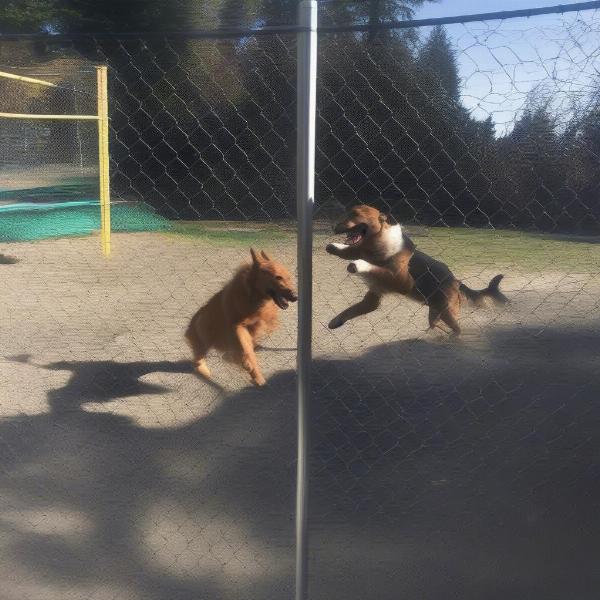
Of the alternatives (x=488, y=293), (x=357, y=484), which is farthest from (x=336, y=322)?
(x=357, y=484)

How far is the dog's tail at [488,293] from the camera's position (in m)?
3.13

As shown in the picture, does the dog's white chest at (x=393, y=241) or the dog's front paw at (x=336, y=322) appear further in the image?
the dog's front paw at (x=336, y=322)

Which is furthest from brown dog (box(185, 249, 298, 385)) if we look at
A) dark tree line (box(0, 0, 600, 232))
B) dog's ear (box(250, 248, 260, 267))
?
dark tree line (box(0, 0, 600, 232))

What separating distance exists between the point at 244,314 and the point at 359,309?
0.67m

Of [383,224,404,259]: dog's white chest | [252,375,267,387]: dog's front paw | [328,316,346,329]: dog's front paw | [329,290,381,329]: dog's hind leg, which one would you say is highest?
[383,224,404,259]: dog's white chest

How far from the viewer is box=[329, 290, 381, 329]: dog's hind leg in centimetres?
366

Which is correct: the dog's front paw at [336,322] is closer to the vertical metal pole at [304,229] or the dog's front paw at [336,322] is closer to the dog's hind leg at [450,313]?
the dog's hind leg at [450,313]

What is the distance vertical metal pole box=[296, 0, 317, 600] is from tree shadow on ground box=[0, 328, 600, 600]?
21.9 inches

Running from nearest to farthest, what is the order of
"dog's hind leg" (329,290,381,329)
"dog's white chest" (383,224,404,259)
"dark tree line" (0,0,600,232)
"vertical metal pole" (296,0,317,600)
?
"vertical metal pole" (296,0,317,600), "dark tree line" (0,0,600,232), "dog's white chest" (383,224,404,259), "dog's hind leg" (329,290,381,329)

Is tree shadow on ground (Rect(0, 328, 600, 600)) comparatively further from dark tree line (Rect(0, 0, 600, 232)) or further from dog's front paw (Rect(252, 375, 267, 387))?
dark tree line (Rect(0, 0, 600, 232))

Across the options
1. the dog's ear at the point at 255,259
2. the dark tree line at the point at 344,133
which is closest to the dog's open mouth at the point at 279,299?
the dog's ear at the point at 255,259

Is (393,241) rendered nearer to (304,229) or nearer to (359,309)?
(359,309)

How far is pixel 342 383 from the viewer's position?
383 centimetres

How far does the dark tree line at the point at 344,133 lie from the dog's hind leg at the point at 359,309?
1.95 feet
